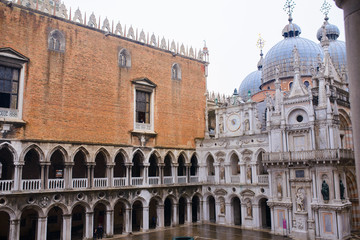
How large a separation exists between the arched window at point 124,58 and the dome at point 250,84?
862 inches

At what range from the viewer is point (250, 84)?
1817 inches

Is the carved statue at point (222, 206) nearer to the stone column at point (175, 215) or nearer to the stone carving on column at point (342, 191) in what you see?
the stone column at point (175, 215)

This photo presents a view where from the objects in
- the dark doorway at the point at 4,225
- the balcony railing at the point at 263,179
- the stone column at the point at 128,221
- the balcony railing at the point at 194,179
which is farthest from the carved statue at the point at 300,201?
the dark doorway at the point at 4,225

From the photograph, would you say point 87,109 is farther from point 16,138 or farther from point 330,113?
point 330,113

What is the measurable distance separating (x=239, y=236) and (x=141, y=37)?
18406 mm

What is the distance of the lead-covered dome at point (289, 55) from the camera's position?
36312mm

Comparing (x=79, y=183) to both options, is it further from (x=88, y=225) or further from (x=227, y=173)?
(x=227, y=173)

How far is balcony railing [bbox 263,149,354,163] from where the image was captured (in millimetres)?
22131

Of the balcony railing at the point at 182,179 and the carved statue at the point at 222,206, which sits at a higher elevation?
the balcony railing at the point at 182,179

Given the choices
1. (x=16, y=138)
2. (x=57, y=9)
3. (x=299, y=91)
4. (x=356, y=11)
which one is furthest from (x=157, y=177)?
(x=356, y=11)

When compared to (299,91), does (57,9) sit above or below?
above

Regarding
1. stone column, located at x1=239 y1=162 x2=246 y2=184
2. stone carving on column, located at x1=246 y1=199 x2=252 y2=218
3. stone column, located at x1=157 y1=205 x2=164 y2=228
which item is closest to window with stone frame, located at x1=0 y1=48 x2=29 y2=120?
stone column, located at x1=157 y1=205 x2=164 y2=228

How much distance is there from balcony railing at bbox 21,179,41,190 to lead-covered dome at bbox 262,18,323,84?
2696 cm

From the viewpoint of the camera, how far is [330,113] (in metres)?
23.1
